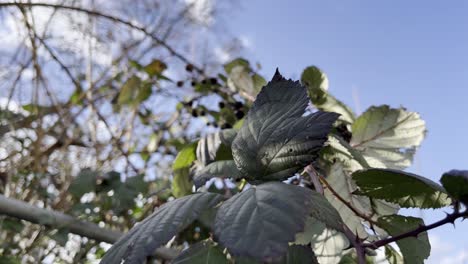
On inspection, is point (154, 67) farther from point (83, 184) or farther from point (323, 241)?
point (323, 241)

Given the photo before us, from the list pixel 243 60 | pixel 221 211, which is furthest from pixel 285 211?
pixel 243 60

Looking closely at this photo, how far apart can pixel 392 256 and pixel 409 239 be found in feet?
0.28

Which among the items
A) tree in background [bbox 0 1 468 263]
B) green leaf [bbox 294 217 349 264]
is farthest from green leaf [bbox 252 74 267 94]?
green leaf [bbox 294 217 349 264]

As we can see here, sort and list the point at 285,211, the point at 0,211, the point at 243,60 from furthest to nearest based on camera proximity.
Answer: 1. the point at 243,60
2. the point at 0,211
3. the point at 285,211

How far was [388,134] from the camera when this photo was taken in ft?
2.00

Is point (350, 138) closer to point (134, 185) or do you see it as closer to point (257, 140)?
point (257, 140)

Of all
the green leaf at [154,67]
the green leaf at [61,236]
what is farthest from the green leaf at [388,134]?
the green leaf at [154,67]

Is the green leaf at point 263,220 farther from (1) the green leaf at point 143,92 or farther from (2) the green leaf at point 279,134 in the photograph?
(1) the green leaf at point 143,92

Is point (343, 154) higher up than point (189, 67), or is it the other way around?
point (189, 67)

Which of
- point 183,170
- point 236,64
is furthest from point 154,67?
point 183,170

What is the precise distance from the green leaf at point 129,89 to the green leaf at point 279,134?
2.51ft

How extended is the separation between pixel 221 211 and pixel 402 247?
196 millimetres

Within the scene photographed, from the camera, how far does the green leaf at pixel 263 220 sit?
219mm

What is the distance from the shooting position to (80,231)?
636mm
